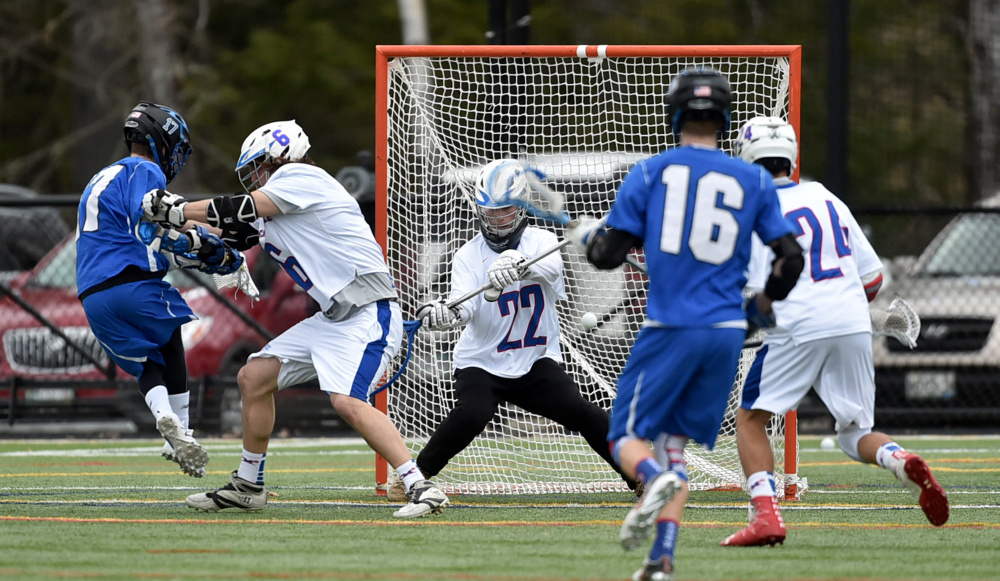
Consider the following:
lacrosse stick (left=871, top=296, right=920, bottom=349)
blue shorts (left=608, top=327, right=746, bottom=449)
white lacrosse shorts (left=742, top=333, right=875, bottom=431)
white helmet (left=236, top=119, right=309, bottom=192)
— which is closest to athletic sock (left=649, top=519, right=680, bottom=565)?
blue shorts (left=608, top=327, right=746, bottom=449)

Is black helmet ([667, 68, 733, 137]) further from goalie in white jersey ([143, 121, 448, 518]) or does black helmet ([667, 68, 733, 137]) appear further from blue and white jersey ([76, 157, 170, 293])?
blue and white jersey ([76, 157, 170, 293])

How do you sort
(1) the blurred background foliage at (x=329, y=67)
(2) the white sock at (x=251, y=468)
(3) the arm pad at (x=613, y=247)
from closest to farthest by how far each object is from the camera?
(3) the arm pad at (x=613, y=247)
(2) the white sock at (x=251, y=468)
(1) the blurred background foliage at (x=329, y=67)

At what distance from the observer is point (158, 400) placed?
6.75m

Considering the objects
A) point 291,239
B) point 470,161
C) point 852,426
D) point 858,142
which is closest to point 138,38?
point 858,142

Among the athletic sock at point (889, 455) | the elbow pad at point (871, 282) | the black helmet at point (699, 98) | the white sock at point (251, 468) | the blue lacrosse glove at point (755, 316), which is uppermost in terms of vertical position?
the black helmet at point (699, 98)

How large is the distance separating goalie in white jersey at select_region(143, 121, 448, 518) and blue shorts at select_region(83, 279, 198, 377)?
649 millimetres

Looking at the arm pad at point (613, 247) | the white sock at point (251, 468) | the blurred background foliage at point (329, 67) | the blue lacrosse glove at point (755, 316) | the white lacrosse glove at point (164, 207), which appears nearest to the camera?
the arm pad at point (613, 247)

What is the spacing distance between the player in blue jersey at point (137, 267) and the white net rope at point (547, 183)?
1405 millimetres

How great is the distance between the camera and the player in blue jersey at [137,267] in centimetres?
677

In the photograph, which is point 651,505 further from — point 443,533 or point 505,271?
point 505,271

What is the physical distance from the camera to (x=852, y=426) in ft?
19.5

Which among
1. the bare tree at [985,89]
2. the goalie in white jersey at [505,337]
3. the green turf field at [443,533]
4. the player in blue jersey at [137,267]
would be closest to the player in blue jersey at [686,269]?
the green turf field at [443,533]

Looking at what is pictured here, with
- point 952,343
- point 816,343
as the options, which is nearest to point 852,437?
point 816,343

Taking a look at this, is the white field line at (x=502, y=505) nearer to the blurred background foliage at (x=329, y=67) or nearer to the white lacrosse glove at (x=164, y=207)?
the white lacrosse glove at (x=164, y=207)
